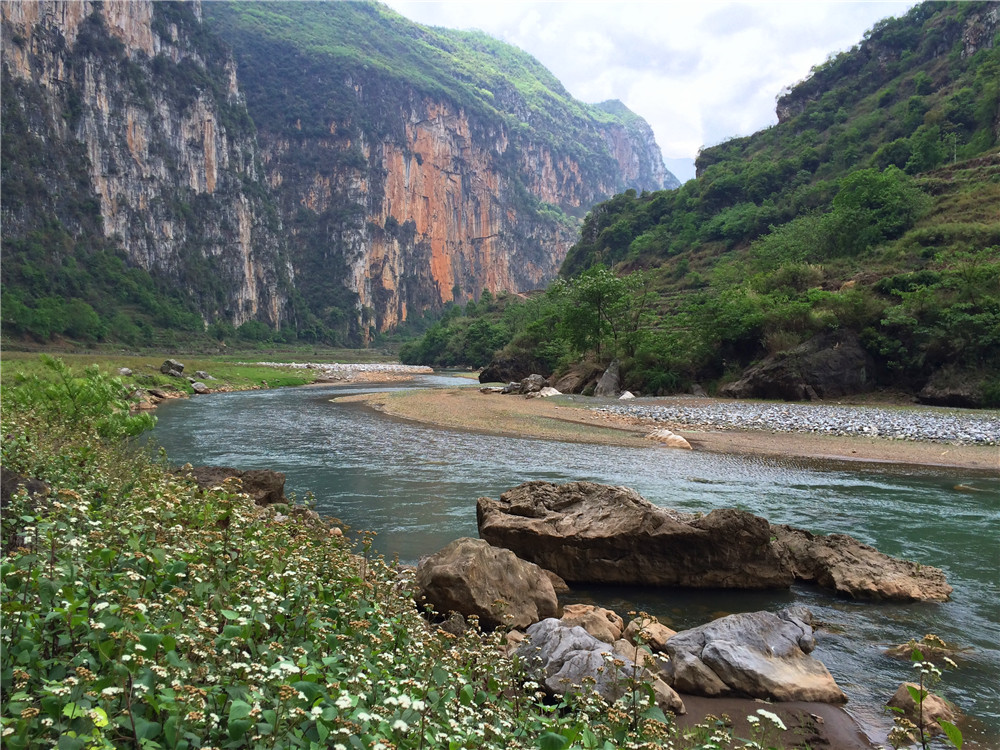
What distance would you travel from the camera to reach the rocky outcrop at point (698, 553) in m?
9.59

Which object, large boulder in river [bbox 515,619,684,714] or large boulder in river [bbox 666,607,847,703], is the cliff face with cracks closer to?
large boulder in river [bbox 515,619,684,714]

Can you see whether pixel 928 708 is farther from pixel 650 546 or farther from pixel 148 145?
pixel 148 145

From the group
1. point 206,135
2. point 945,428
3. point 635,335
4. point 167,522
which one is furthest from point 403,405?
point 206,135

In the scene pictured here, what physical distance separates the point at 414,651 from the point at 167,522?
2595 mm

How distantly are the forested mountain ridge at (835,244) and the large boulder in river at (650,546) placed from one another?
2920 cm

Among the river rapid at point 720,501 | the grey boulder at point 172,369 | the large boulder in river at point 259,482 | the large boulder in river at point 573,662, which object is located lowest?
the river rapid at point 720,501

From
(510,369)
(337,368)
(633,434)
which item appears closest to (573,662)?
(633,434)

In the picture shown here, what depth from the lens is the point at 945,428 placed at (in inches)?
977

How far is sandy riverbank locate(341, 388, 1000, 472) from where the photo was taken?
832 inches

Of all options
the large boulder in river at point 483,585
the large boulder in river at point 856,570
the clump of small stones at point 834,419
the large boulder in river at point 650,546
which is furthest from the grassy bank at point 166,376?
the large boulder in river at point 856,570

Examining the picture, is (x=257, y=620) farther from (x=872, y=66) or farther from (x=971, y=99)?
(x=872, y=66)

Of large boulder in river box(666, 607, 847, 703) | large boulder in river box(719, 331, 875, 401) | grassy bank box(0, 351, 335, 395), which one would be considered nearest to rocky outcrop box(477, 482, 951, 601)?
large boulder in river box(666, 607, 847, 703)

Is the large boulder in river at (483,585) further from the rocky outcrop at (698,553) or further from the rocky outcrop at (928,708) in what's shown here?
the rocky outcrop at (928,708)

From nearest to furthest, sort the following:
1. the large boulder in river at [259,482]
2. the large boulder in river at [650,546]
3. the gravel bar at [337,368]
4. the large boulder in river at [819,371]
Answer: the large boulder in river at [650,546]
the large boulder in river at [259,482]
the large boulder in river at [819,371]
the gravel bar at [337,368]
